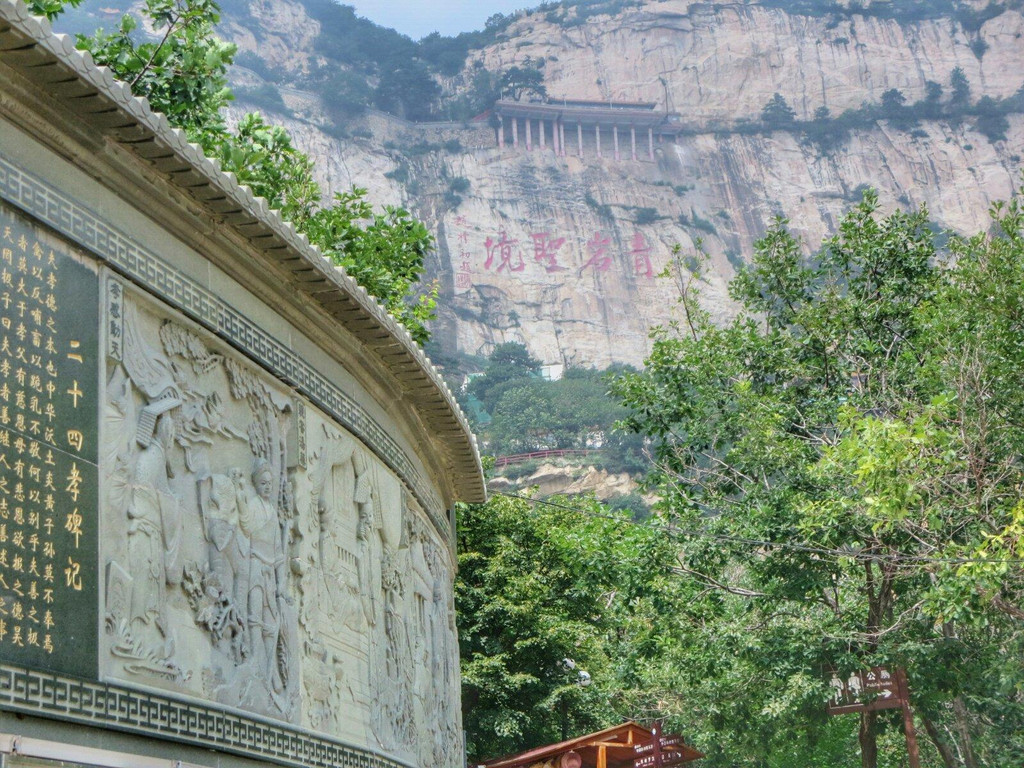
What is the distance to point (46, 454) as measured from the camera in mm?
5316

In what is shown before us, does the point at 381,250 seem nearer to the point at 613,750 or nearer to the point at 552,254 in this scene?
the point at 613,750

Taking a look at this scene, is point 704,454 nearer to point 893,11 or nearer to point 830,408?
point 830,408

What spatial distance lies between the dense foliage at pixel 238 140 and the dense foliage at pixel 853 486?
3902mm

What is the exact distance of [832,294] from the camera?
15883mm

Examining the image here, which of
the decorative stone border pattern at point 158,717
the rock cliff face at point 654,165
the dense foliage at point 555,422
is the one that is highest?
the rock cliff face at point 654,165

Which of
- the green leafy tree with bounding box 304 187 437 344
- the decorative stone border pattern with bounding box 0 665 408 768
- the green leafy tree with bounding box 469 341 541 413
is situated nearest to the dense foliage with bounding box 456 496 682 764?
the green leafy tree with bounding box 304 187 437 344

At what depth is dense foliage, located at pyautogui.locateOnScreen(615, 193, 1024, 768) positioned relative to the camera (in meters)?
11.7

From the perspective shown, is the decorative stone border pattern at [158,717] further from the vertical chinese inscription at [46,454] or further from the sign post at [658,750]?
the sign post at [658,750]

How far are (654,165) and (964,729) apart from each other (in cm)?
6849

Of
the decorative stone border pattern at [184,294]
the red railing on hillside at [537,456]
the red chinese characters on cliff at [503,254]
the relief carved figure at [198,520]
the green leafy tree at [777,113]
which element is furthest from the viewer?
the green leafy tree at [777,113]

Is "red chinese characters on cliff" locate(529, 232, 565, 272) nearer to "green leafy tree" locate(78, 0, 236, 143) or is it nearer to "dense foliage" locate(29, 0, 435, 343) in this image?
"dense foliage" locate(29, 0, 435, 343)

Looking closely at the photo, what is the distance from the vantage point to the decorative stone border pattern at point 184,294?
5602 mm

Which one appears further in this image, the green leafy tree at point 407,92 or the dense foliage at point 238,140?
the green leafy tree at point 407,92

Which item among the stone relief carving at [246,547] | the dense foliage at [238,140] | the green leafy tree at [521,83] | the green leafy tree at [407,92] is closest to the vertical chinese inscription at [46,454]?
the stone relief carving at [246,547]
